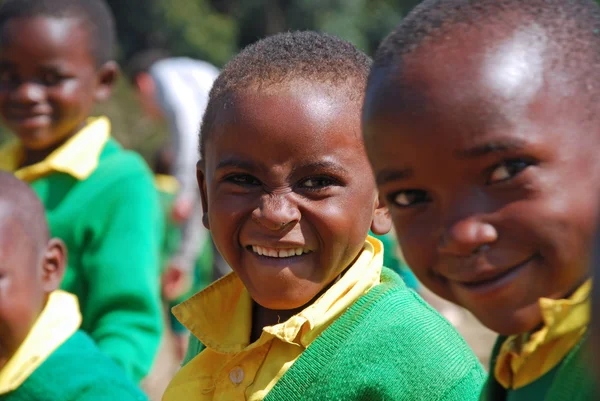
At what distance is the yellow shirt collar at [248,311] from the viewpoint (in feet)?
6.54

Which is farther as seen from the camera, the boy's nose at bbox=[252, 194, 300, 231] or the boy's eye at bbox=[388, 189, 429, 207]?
the boy's nose at bbox=[252, 194, 300, 231]

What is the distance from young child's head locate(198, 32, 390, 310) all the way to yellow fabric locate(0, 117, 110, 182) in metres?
1.26

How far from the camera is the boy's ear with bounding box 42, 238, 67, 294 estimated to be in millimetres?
Answer: 2646

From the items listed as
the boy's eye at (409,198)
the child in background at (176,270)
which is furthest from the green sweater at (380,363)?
the child in background at (176,270)

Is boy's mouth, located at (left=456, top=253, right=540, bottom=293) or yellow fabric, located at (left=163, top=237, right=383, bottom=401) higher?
boy's mouth, located at (left=456, top=253, right=540, bottom=293)

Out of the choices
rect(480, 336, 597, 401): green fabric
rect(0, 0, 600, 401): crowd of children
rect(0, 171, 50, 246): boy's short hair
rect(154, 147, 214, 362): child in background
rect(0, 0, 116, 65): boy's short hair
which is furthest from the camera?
rect(154, 147, 214, 362): child in background

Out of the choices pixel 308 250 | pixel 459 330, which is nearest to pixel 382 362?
pixel 308 250

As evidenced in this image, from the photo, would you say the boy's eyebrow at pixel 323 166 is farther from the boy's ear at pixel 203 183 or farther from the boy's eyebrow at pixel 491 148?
the boy's eyebrow at pixel 491 148

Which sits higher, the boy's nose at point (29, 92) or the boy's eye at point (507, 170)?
the boy's eye at point (507, 170)

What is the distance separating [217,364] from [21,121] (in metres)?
1.51

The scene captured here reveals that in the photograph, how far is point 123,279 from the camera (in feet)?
10.3

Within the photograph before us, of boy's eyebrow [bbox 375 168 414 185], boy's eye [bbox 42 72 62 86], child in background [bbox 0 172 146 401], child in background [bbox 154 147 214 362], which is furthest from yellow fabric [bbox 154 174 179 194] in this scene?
boy's eyebrow [bbox 375 168 414 185]

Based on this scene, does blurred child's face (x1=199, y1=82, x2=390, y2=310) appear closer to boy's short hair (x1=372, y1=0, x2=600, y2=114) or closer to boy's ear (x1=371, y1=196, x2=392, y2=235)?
boy's ear (x1=371, y1=196, x2=392, y2=235)

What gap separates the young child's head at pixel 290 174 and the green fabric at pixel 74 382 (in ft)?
1.81
